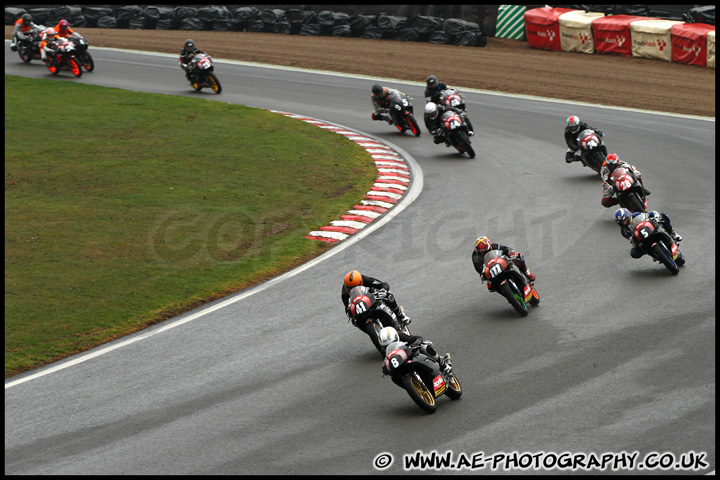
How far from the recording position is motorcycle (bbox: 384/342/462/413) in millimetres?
9953

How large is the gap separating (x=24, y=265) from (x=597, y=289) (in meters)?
9.78

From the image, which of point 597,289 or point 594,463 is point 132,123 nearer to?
point 597,289

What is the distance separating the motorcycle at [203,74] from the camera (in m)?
30.5

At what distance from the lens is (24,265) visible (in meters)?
15.5

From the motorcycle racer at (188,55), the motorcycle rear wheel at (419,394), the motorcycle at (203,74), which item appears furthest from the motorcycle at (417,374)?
the motorcycle racer at (188,55)

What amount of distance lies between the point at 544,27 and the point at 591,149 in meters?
20.0

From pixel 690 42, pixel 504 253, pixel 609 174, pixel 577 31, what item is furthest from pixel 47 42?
pixel 504 253

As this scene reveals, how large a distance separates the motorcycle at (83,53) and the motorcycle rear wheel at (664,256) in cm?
2524

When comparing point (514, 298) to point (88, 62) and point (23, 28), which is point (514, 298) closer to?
point (88, 62)

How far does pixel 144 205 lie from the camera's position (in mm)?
19141

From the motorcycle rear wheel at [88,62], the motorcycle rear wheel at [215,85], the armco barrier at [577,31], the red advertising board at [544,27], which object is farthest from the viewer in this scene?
the red advertising board at [544,27]

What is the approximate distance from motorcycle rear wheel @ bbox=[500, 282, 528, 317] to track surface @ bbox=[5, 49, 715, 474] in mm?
146

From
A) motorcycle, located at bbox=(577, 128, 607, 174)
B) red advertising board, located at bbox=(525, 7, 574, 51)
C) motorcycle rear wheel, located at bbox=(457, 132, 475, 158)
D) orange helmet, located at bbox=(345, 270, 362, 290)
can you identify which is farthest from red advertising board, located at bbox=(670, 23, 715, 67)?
orange helmet, located at bbox=(345, 270, 362, 290)

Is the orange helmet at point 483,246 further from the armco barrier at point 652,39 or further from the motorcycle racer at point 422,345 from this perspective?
the armco barrier at point 652,39
